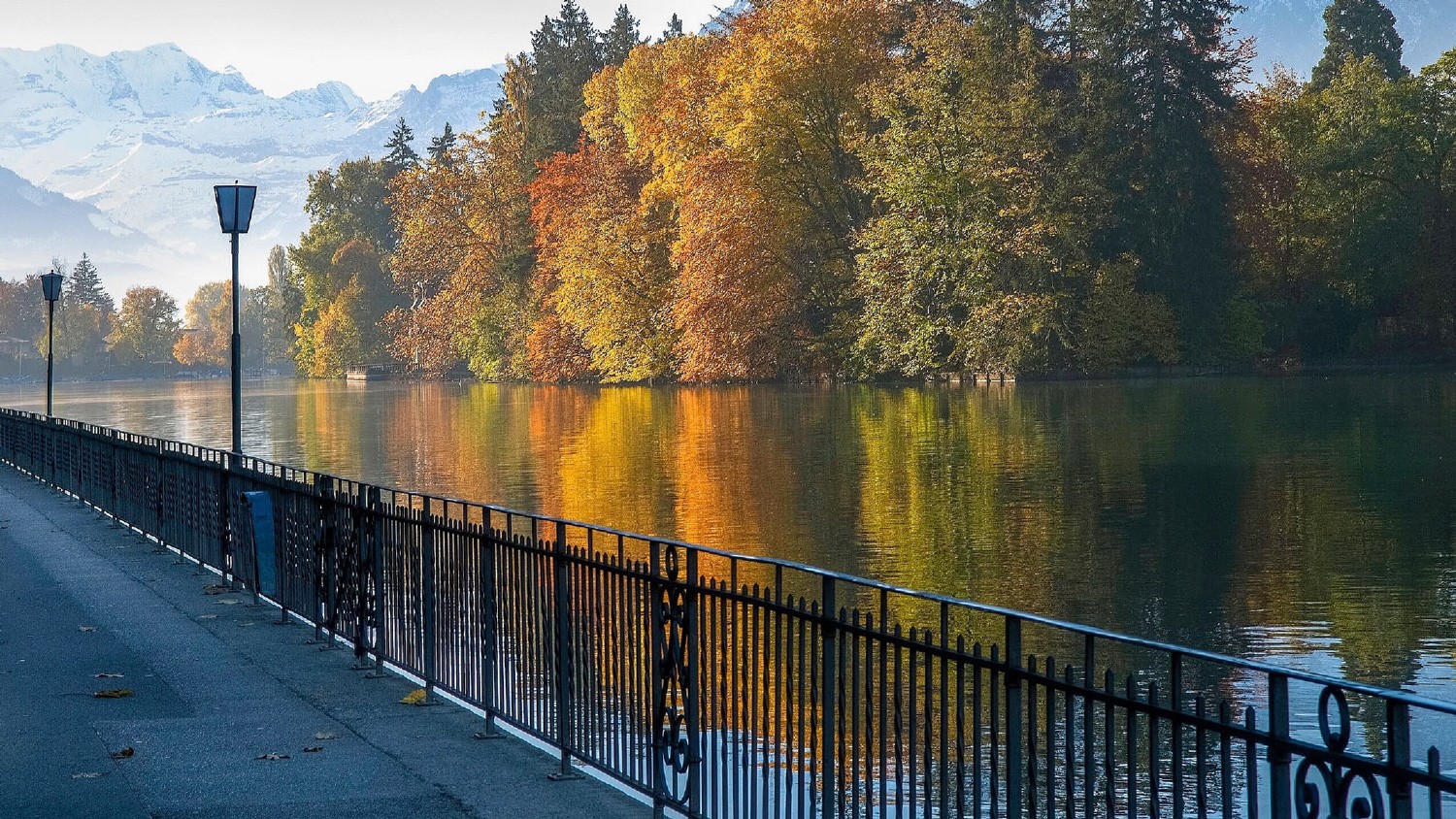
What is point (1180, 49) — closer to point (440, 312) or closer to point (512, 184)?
point (512, 184)

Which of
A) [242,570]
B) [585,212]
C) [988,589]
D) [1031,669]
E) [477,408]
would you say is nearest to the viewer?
[1031,669]

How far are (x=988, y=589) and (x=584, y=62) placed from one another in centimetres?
10689

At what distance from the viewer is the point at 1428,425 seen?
135ft

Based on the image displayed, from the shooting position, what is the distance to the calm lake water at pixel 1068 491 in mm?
16578

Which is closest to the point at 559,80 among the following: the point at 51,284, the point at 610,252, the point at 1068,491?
the point at 610,252

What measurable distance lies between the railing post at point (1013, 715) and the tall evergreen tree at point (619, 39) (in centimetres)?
11657

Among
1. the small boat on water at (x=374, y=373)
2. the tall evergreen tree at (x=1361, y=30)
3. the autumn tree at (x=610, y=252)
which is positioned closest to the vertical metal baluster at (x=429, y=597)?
the autumn tree at (x=610, y=252)

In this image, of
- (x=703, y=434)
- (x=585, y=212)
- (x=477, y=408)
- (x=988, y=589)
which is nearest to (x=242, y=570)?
(x=988, y=589)

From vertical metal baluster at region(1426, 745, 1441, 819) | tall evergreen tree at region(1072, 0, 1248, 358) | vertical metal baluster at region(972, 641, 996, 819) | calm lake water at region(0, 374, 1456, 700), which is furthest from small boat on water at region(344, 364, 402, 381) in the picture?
vertical metal baluster at region(1426, 745, 1441, 819)

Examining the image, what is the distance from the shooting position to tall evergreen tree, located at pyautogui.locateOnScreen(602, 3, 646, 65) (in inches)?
4796

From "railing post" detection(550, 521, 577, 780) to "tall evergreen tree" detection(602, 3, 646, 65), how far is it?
114 meters

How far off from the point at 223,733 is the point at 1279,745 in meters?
7.02

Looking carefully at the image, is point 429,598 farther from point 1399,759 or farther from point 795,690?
point 1399,759

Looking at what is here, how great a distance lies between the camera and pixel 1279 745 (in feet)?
15.0
